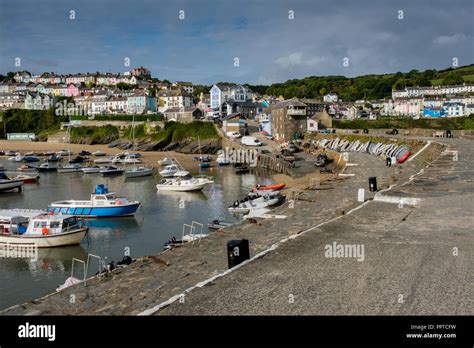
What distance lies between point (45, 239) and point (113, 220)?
7795 mm

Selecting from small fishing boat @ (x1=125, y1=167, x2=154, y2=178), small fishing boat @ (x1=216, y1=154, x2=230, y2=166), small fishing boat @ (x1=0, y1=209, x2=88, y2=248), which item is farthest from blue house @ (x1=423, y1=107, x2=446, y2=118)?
small fishing boat @ (x1=0, y1=209, x2=88, y2=248)

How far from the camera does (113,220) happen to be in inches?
1201

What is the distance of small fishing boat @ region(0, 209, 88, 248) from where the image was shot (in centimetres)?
2272

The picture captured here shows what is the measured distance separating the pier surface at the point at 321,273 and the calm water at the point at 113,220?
5658 millimetres

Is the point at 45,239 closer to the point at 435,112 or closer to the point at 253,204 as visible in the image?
the point at 253,204

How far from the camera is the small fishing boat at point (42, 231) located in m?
22.7

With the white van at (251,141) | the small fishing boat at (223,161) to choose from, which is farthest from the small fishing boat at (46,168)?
the white van at (251,141)

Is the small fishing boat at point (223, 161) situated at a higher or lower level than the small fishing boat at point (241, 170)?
higher

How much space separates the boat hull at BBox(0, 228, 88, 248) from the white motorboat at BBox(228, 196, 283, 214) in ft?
34.4

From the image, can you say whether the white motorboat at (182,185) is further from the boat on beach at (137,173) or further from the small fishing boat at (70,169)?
the small fishing boat at (70,169)
